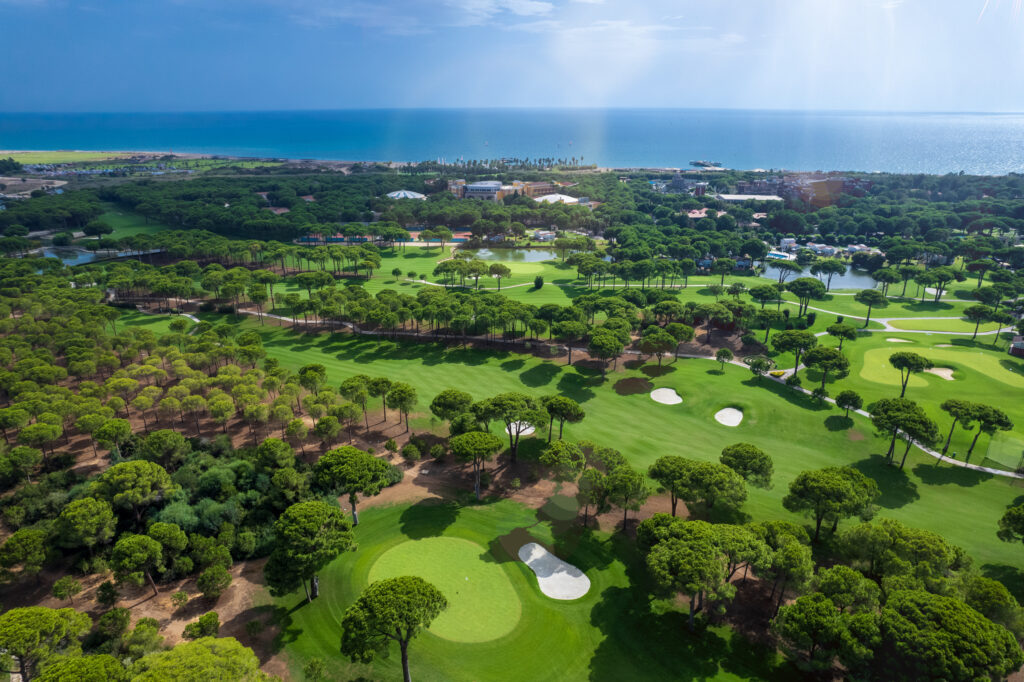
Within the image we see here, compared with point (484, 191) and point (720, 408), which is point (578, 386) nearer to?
point (720, 408)

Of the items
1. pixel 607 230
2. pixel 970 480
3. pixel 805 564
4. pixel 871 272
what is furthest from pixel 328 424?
pixel 871 272

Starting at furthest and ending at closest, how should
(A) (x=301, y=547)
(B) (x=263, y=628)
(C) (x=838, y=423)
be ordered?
1. (C) (x=838, y=423)
2. (B) (x=263, y=628)
3. (A) (x=301, y=547)

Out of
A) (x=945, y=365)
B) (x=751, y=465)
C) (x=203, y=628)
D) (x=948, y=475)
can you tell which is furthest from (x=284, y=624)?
(x=945, y=365)

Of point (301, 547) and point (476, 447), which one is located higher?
point (476, 447)

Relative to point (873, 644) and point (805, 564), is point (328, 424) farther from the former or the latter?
point (873, 644)

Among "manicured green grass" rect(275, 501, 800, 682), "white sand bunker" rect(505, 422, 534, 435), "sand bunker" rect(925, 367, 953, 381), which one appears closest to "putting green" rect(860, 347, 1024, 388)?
"sand bunker" rect(925, 367, 953, 381)

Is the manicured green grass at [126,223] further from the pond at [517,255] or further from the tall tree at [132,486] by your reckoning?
the tall tree at [132,486]

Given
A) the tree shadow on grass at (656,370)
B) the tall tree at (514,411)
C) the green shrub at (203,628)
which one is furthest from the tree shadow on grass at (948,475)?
the green shrub at (203,628)
